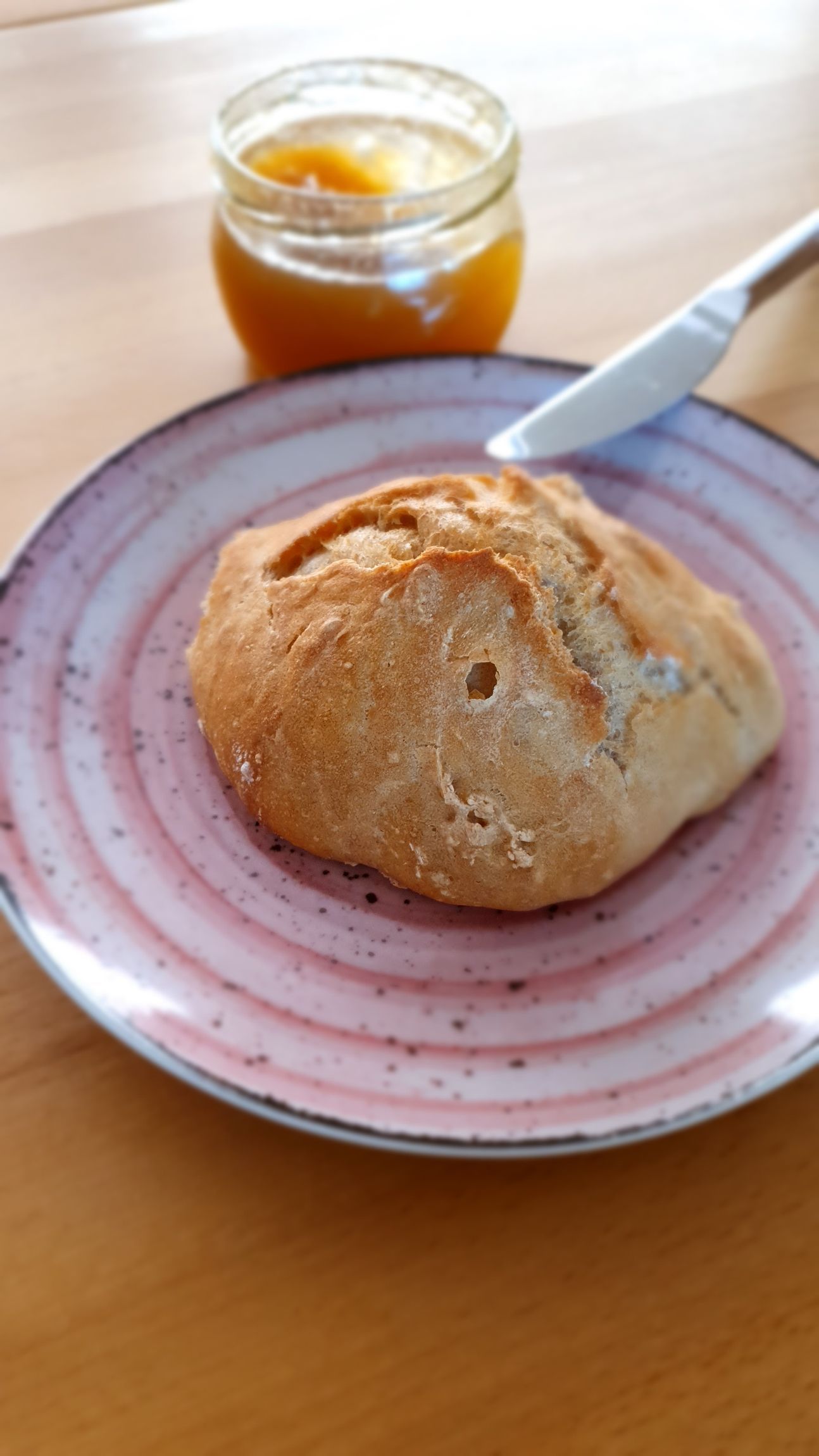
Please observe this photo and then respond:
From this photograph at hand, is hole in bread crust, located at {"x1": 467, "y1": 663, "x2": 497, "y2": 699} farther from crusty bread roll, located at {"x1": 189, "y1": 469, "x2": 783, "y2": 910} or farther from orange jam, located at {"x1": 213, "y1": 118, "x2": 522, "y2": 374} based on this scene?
orange jam, located at {"x1": 213, "y1": 118, "x2": 522, "y2": 374}

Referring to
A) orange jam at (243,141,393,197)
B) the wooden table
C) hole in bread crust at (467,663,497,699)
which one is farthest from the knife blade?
the wooden table

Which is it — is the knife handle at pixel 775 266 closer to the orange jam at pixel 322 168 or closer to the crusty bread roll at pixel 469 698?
the orange jam at pixel 322 168

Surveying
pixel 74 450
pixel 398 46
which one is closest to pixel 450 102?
pixel 74 450

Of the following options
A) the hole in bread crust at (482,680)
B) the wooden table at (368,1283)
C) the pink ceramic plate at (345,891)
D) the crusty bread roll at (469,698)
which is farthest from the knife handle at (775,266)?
the wooden table at (368,1283)

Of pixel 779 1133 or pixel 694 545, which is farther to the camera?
pixel 694 545

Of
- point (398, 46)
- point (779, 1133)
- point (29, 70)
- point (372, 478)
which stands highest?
point (398, 46)

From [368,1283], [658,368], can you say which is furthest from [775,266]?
[368,1283]

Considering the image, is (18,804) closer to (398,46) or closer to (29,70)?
(29,70)
